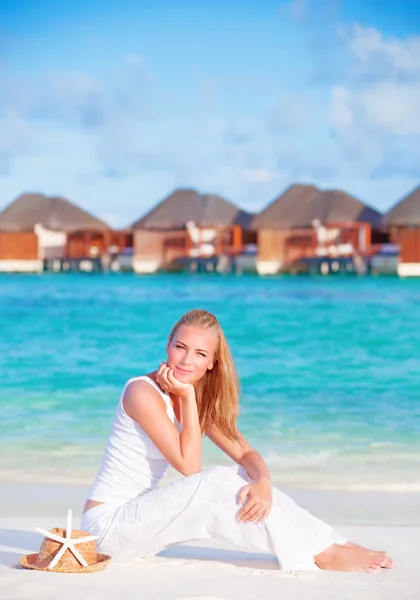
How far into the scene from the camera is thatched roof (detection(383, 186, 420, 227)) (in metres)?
53.7

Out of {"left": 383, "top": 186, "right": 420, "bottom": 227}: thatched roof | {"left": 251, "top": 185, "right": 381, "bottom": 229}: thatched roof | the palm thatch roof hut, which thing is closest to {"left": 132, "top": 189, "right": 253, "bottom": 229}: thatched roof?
{"left": 251, "top": 185, "right": 381, "bottom": 229}: thatched roof

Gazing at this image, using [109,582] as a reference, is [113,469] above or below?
above

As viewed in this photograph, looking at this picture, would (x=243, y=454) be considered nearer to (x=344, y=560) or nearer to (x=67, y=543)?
(x=344, y=560)

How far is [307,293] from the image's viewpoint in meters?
33.6

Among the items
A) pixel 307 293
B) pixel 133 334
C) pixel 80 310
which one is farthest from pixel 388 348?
pixel 307 293

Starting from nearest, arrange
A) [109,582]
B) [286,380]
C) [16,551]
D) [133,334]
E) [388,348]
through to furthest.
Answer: [109,582], [16,551], [286,380], [388,348], [133,334]

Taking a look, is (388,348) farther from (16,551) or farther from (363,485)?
(16,551)

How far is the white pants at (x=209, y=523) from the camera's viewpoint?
8.35ft

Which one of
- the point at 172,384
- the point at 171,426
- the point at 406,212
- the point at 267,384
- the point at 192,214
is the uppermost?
the point at 192,214

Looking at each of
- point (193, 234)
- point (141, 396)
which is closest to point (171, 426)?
point (141, 396)

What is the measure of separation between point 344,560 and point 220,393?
539 mm

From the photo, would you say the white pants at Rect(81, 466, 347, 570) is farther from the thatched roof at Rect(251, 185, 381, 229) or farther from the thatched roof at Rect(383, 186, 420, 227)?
the thatched roof at Rect(251, 185, 381, 229)

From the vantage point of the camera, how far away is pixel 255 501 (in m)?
2.50

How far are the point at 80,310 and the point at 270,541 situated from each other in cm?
2232
